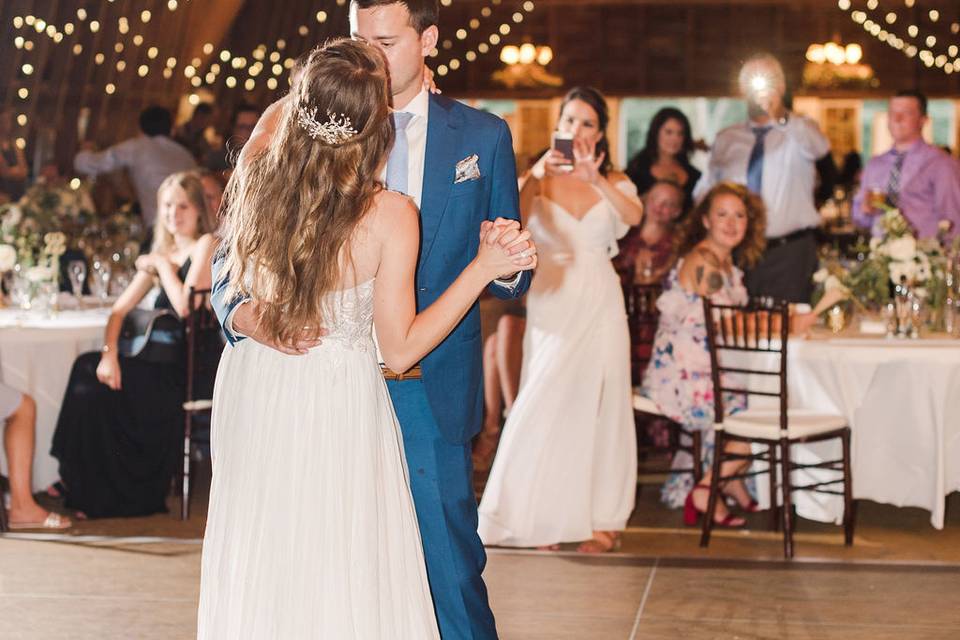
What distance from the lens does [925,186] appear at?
25.0 ft

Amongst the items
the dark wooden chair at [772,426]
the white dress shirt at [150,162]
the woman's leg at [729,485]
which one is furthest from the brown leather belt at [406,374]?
the white dress shirt at [150,162]

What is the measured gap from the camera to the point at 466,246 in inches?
113

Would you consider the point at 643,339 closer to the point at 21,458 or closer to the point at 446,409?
the point at 21,458

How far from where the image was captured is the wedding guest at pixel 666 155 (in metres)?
7.98

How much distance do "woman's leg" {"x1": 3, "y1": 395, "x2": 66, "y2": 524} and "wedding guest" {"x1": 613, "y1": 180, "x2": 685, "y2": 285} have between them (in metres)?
3.22

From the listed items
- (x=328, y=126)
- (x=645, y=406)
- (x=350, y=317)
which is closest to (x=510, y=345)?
(x=645, y=406)

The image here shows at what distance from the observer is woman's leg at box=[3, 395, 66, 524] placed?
211 inches

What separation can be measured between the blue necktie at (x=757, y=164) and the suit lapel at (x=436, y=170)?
4.90 meters

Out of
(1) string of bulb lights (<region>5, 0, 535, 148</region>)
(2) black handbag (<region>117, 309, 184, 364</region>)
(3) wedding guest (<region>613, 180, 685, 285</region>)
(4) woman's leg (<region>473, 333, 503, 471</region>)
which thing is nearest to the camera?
(2) black handbag (<region>117, 309, 184, 364</region>)

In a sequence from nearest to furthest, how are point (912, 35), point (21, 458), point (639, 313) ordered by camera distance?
1. point (21, 458)
2. point (639, 313)
3. point (912, 35)

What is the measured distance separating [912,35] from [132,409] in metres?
11.8

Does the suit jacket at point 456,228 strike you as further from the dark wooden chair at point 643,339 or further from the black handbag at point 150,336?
the dark wooden chair at point 643,339

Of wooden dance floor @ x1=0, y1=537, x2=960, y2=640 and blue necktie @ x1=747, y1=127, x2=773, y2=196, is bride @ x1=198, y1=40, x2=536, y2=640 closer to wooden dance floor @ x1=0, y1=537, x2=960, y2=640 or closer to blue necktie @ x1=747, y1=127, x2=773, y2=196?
wooden dance floor @ x1=0, y1=537, x2=960, y2=640

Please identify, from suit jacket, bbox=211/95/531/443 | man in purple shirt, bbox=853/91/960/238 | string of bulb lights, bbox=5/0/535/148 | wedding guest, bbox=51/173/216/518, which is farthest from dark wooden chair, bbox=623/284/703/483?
string of bulb lights, bbox=5/0/535/148
